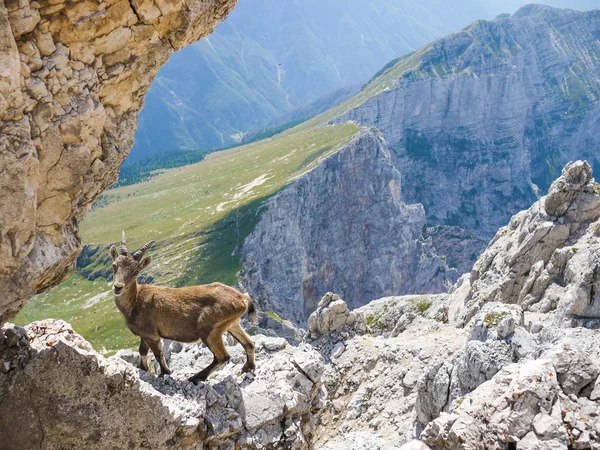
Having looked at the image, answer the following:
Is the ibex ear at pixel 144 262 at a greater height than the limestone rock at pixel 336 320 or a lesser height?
greater

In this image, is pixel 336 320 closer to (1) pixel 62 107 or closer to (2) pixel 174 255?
(1) pixel 62 107

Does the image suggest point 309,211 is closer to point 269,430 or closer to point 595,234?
point 595,234

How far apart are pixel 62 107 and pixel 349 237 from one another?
6575 inches

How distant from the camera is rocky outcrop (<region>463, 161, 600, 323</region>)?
31.5 meters

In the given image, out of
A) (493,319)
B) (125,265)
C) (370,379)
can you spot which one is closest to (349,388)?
(370,379)

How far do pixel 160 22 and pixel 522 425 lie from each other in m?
13.4

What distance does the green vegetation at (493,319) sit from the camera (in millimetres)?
20828

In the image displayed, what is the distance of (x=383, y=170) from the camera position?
614ft

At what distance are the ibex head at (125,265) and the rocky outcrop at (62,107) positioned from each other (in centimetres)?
203

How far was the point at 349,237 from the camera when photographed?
177 meters

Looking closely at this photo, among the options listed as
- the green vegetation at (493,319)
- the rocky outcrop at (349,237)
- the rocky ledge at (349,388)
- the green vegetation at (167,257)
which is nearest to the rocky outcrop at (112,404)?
the rocky ledge at (349,388)

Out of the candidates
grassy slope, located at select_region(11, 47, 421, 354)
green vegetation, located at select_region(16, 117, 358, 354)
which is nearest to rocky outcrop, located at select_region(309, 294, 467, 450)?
grassy slope, located at select_region(11, 47, 421, 354)

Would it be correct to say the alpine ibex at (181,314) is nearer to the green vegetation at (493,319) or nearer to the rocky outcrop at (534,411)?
the rocky outcrop at (534,411)

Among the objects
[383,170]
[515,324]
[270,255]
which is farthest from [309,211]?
[515,324]
